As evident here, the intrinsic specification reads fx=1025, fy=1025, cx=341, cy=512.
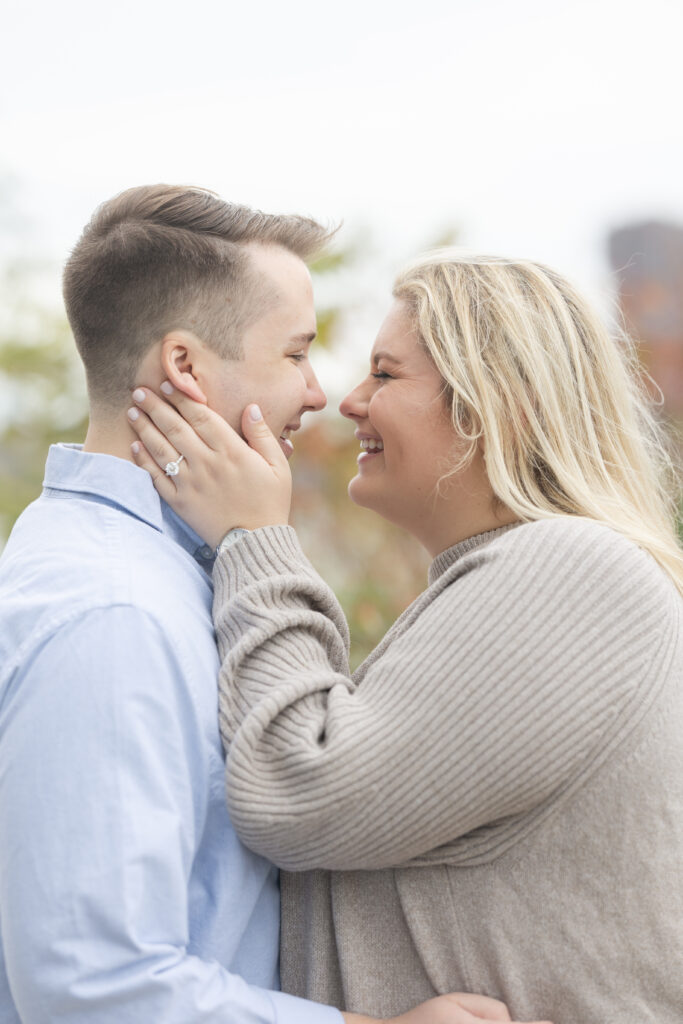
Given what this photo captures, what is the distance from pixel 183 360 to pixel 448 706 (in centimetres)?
92

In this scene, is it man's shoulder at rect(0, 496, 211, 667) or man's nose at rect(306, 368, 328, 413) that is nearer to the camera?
man's shoulder at rect(0, 496, 211, 667)

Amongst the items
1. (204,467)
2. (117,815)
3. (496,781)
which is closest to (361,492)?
(204,467)

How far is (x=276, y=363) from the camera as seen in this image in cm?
219

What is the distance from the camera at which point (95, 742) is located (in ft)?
4.99

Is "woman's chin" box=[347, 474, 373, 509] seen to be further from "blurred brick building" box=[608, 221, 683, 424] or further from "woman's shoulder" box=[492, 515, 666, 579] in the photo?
"blurred brick building" box=[608, 221, 683, 424]

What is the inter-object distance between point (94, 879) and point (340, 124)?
10.0 meters

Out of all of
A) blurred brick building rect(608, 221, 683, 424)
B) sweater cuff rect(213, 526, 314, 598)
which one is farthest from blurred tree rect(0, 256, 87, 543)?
sweater cuff rect(213, 526, 314, 598)

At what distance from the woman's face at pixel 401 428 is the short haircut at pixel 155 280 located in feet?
1.03

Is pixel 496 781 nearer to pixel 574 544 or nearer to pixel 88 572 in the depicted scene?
pixel 574 544

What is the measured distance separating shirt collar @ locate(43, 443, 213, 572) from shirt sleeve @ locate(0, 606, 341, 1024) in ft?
1.30

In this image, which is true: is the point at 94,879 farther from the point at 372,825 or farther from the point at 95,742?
the point at 372,825

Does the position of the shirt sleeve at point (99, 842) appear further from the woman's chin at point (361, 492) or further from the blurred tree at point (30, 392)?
the blurred tree at point (30, 392)

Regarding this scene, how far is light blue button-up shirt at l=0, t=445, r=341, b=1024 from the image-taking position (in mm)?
1470

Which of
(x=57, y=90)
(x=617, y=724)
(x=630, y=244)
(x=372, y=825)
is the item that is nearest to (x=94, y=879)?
(x=372, y=825)
